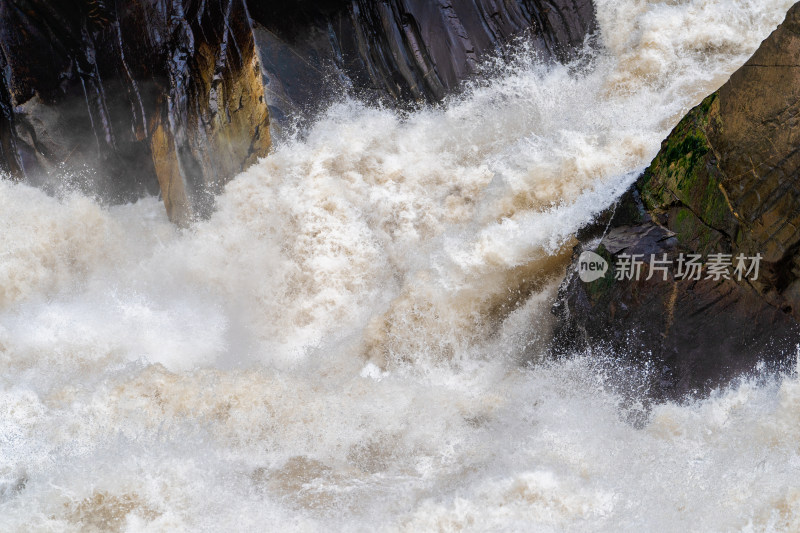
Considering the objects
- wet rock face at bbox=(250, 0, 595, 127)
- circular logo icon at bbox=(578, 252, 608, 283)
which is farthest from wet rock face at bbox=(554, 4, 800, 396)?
wet rock face at bbox=(250, 0, 595, 127)

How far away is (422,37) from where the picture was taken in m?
5.28

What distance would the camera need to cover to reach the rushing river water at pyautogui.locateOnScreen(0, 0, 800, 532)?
312 cm

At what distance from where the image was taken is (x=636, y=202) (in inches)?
148

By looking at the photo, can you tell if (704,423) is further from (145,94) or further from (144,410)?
(145,94)

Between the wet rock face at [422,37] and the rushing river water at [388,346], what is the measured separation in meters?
0.20

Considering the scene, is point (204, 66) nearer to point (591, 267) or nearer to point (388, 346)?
point (388, 346)

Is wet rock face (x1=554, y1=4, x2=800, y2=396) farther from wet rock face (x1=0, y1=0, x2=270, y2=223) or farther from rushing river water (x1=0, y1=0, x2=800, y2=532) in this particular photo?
wet rock face (x1=0, y1=0, x2=270, y2=223)

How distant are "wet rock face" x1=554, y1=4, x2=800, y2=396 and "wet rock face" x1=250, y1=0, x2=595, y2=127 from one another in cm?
203

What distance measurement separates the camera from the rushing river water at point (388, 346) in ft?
10.3

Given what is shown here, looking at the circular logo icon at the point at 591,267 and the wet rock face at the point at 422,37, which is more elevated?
the wet rock face at the point at 422,37

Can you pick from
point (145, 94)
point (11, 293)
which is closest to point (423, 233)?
point (145, 94)

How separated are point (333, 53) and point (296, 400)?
2.80 m

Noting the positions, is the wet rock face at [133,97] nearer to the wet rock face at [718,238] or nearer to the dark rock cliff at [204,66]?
the dark rock cliff at [204,66]

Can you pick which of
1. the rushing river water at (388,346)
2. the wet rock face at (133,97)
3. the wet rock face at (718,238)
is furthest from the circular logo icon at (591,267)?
the wet rock face at (133,97)
